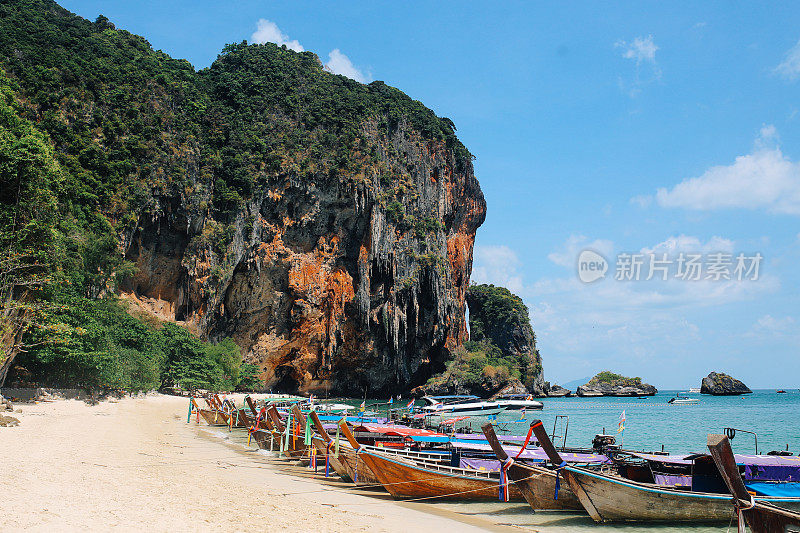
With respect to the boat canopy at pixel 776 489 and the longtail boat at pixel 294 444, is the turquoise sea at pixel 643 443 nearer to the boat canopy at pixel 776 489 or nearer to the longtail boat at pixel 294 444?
the boat canopy at pixel 776 489

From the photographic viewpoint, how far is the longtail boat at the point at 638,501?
10.3 metres

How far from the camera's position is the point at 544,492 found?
1106cm

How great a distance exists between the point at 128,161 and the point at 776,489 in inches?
1941

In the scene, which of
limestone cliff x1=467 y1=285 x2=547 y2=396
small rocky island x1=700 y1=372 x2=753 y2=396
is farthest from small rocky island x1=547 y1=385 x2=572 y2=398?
small rocky island x1=700 y1=372 x2=753 y2=396

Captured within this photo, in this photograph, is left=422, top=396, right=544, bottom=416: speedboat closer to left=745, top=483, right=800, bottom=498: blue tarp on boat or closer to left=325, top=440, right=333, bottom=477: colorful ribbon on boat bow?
left=325, top=440, right=333, bottom=477: colorful ribbon on boat bow

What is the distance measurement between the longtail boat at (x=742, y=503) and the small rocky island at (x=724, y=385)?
112658 mm

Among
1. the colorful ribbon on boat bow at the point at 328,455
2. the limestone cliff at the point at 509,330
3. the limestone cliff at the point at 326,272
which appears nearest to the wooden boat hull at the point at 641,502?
the colorful ribbon on boat bow at the point at 328,455

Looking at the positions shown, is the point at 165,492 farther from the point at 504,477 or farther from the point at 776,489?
the point at 776,489

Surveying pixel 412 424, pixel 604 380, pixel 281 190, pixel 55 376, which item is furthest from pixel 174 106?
pixel 604 380

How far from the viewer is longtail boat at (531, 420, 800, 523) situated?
10.3m

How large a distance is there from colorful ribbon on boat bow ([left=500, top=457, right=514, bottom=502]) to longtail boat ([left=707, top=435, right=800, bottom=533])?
459cm

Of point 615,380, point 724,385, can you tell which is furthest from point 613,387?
point 724,385

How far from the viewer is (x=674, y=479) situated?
12812mm

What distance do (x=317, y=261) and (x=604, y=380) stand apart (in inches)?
3082
